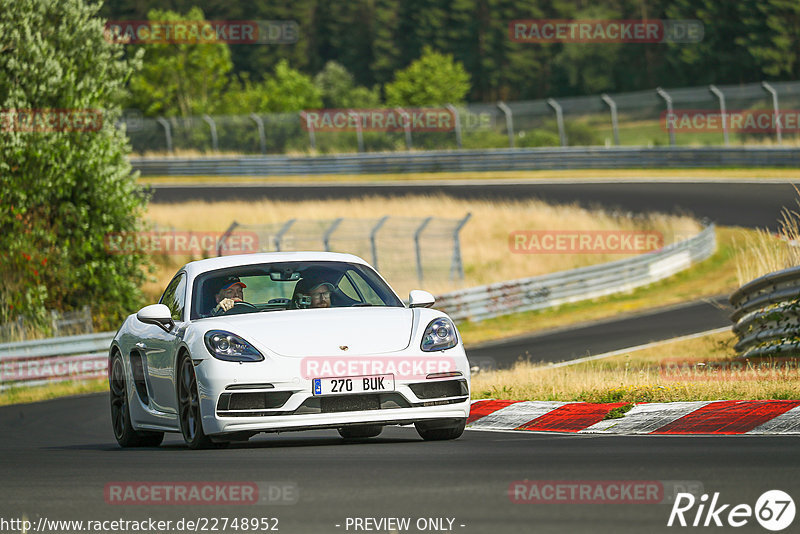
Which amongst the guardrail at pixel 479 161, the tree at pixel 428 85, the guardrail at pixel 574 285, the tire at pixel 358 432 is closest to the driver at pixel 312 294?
the tire at pixel 358 432

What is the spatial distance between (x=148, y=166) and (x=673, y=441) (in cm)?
4832

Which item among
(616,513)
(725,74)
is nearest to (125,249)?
(616,513)

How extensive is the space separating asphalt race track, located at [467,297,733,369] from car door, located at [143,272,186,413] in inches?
377

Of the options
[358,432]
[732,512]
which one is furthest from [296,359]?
[732,512]

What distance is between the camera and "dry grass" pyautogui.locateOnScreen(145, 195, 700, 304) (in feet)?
110

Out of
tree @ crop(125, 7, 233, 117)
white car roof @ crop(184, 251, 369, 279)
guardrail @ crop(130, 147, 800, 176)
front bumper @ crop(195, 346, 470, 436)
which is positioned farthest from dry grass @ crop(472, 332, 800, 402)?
tree @ crop(125, 7, 233, 117)

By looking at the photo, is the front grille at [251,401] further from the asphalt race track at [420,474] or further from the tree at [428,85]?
the tree at [428,85]

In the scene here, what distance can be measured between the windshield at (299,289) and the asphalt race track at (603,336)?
362 inches

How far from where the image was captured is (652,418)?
31.9 feet

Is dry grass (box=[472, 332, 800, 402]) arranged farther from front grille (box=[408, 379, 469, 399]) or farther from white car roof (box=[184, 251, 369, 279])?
white car roof (box=[184, 251, 369, 279])

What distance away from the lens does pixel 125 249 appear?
2669 cm

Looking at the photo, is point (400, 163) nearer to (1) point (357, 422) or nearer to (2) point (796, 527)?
(1) point (357, 422)

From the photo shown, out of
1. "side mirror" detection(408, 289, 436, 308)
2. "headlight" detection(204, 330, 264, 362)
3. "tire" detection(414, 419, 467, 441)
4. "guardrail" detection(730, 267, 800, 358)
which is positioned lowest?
"guardrail" detection(730, 267, 800, 358)

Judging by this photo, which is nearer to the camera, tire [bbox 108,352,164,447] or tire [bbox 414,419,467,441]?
tire [bbox 414,419,467,441]
